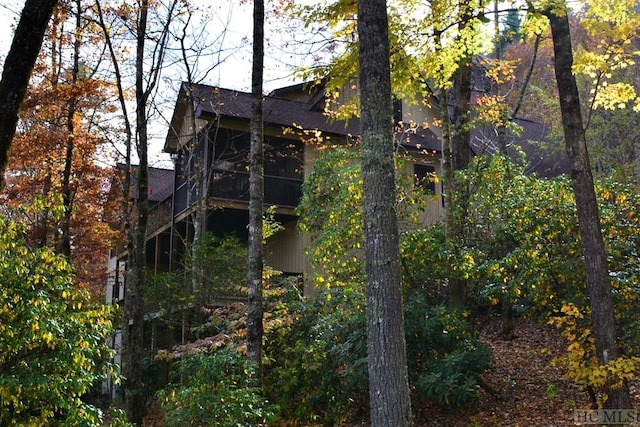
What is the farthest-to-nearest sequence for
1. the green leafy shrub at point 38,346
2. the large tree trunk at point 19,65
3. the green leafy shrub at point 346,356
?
the green leafy shrub at point 346,356, the green leafy shrub at point 38,346, the large tree trunk at point 19,65

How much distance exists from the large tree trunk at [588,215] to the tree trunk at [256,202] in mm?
4411

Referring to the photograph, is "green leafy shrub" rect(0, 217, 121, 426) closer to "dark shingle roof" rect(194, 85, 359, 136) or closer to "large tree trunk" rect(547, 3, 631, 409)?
"large tree trunk" rect(547, 3, 631, 409)

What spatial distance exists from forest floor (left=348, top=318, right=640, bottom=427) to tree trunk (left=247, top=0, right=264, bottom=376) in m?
2.74

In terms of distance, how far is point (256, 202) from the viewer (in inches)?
382

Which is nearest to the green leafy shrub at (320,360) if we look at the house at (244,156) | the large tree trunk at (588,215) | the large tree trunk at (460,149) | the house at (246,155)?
the large tree trunk at (460,149)

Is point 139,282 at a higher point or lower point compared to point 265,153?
lower

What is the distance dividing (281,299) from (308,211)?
1.91 metres

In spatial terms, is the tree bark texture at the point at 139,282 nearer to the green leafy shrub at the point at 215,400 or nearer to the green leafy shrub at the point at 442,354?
the green leafy shrub at the point at 215,400

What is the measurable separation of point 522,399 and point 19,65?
8.30m

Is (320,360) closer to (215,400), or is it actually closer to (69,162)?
(215,400)

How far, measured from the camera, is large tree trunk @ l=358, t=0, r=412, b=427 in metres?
5.71

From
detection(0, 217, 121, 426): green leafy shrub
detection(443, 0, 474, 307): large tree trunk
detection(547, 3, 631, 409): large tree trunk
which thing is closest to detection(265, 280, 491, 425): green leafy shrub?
detection(443, 0, 474, 307): large tree trunk

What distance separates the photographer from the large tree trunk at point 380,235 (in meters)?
5.71

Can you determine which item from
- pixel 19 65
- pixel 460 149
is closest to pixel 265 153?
pixel 460 149
